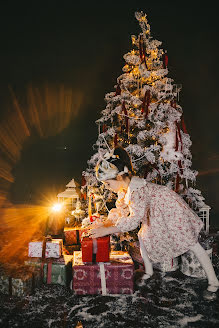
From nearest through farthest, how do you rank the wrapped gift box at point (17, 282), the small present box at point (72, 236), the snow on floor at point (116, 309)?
1. the snow on floor at point (116, 309)
2. the wrapped gift box at point (17, 282)
3. the small present box at point (72, 236)

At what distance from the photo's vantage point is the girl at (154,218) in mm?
2271

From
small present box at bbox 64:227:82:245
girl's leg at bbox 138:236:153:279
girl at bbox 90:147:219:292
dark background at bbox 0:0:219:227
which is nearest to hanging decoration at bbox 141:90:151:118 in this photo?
girl at bbox 90:147:219:292

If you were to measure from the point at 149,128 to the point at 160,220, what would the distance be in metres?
1.31

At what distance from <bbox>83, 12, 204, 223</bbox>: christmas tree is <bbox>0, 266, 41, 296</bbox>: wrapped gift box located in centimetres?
137

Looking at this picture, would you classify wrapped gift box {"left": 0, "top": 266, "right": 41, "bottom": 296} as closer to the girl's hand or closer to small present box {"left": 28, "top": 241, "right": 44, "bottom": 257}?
small present box {"left": 28, "top": 241, "right": 44, "bottom": 257}

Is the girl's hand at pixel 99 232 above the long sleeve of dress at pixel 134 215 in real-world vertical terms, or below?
below

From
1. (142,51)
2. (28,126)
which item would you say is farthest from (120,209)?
(28,126)

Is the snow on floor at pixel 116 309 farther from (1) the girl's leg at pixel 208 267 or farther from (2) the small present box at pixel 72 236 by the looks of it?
(2) the small present box at pixel 72 236

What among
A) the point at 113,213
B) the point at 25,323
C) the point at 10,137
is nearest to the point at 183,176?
the point at 113,213

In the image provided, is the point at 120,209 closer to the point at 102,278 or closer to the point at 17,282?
the point at 102,278

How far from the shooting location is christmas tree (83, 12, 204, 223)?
10.6ft

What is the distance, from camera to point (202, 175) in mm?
4754

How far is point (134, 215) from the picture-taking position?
227cm

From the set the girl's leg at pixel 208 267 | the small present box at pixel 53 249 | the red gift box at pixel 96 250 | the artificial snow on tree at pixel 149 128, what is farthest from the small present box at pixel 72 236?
the girl's leg at pixel 208 267
